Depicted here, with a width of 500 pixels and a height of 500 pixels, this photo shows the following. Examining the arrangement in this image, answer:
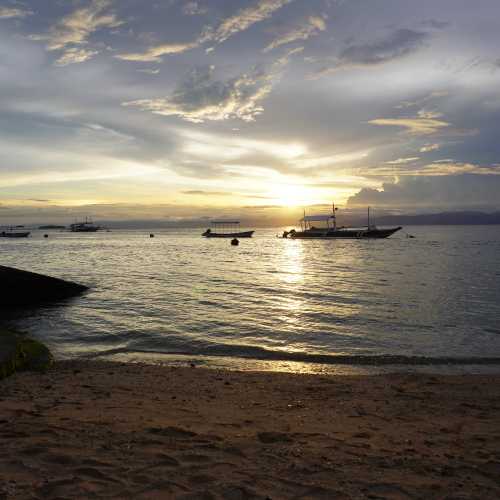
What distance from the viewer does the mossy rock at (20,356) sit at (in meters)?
9.95

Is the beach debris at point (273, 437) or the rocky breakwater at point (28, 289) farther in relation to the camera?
the rocky breakwater at point (28, 289)

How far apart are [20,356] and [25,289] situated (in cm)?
1203

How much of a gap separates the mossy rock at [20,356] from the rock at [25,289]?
999 cm

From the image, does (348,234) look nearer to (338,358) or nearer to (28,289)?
(28,289)

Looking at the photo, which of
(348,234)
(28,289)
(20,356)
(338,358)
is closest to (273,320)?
(338,358)

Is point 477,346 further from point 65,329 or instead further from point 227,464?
point 65,329

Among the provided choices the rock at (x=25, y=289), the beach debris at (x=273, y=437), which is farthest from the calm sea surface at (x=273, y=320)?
the beach debris at (x=273, y=437)

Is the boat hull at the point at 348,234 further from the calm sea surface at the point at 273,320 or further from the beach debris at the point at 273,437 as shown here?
the beach debris at the point at 273,437

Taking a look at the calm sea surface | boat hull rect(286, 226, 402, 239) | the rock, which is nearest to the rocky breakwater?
the rock

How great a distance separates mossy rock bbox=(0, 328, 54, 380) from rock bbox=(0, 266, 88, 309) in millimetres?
9992

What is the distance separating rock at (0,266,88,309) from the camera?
20547mm

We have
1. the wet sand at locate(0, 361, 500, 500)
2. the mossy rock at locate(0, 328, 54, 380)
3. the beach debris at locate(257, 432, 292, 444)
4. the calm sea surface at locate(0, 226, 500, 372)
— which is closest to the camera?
the wet sand at locate(0, 361, 500, 500)

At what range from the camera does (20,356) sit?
10.5m

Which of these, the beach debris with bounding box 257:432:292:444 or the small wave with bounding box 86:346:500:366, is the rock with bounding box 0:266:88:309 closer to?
the small wave with bounding box 86:346:500:366
